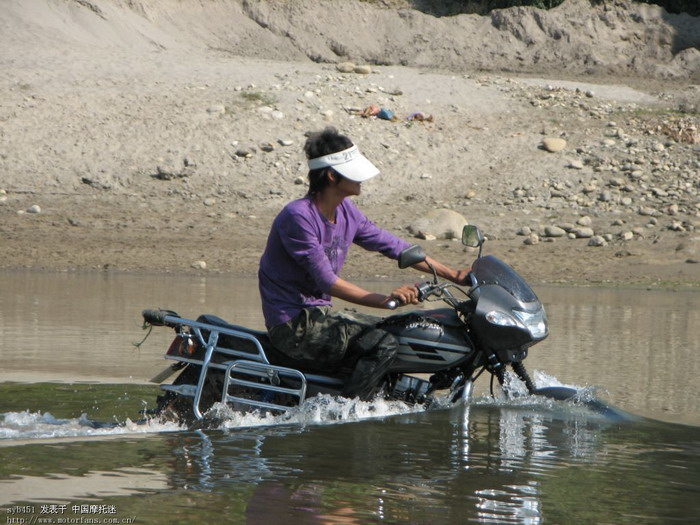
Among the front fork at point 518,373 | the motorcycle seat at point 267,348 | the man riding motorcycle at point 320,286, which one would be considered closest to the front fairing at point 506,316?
the front fork at point 518,373

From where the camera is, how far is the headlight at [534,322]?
5809 millimetres

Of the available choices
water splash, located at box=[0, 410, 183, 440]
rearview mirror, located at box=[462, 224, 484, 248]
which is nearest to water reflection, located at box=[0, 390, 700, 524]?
water splash, located at box=[0, 410, 183, 440]

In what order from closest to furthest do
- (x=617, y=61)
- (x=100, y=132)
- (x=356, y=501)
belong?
(x=356, y=501)
(x=100, y=132)
(x=617, y=61)

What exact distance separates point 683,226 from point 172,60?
1073 centimetres

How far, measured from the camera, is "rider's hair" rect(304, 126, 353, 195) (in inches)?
228

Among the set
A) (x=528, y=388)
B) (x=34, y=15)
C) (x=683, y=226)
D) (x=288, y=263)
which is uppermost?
(x=34, y=15)

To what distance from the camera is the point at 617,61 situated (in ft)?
A: 91.1

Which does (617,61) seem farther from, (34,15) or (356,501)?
(356,501)

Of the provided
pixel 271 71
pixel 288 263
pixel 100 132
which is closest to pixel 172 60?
pixel 271 71

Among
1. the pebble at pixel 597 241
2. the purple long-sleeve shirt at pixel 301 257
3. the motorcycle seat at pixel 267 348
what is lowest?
the motorcycle seat at pixel 267 348

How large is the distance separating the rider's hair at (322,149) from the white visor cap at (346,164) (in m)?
0.02

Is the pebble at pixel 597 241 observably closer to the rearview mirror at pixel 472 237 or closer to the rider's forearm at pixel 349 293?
the rearview mirror at pixel 472 237

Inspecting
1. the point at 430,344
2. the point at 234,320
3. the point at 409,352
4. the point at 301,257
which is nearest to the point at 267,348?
the point at 301,257

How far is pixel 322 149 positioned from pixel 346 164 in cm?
14
